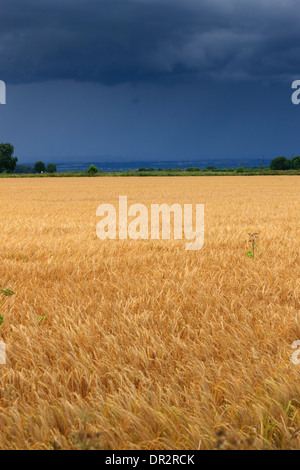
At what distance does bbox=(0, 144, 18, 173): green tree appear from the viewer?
118 metres

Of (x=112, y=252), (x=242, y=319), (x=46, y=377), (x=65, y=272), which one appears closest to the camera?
(x=46, y=377)

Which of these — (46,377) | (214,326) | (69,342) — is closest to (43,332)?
(69,342)

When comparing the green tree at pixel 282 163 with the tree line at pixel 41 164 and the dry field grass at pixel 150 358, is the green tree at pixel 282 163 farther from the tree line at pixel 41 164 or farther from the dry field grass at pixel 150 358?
the dry field grass at pixel 150 358

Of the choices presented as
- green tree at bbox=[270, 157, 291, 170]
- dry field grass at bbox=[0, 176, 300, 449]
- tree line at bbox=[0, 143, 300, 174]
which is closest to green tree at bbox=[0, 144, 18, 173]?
tree line at bbox=[0, 143, 300, 174]

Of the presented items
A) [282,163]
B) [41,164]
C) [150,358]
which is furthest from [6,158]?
[150,358]

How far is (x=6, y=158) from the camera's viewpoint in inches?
4656

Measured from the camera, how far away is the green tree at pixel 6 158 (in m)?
118

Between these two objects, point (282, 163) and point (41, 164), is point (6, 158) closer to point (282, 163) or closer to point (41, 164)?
point (41, 164)

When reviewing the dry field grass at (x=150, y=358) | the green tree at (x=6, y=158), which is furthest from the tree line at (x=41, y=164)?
the dry field grass at (x=150, y=358)

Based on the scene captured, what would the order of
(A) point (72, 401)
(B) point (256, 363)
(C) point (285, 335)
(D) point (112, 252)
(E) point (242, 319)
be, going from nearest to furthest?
(A) point (72, 401) → (B) point (256, 363) → (C) point (285, 335) → (E) point (242, 319) → (D) point (112, 252)

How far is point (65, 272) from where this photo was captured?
15.8ft

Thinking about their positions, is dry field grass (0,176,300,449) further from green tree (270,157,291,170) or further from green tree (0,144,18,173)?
green tree (270,157,291,170)
